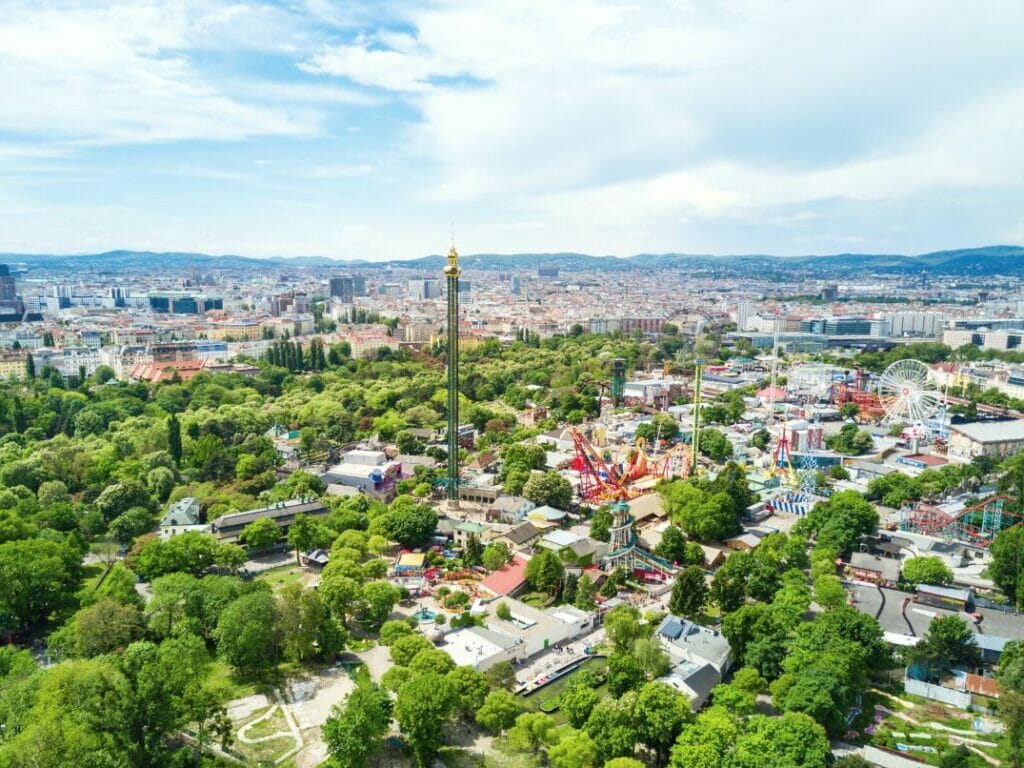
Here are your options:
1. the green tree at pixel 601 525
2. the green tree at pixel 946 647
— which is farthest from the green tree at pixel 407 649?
the green tree at pixel 946 647

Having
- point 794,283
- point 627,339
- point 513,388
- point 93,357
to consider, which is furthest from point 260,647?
point 794,283

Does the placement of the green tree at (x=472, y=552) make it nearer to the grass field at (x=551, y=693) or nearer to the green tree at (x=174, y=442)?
the grass field at (x=551, y=693)

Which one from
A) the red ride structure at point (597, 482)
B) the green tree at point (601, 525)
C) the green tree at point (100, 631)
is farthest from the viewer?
the red ride structure at point (597, 482)

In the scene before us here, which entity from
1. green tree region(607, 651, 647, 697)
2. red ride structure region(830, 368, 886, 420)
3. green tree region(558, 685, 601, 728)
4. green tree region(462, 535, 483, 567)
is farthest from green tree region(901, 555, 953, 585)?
red ride structure region(830, 368, 886, 420)

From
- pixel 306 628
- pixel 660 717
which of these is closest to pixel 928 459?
pixel 660 717

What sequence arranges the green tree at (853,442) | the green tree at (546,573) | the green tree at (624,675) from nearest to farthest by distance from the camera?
the green tree at (624,675) → the green tree at (546,573) → the green tree at (853,442)

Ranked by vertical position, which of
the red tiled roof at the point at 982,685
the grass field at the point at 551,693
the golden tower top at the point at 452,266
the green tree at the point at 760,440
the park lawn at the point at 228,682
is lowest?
the park lawn at the point at 228,682

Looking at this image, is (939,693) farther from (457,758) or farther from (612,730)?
(457,758)
